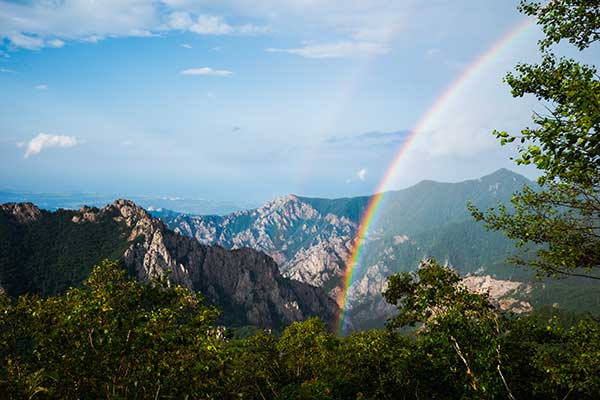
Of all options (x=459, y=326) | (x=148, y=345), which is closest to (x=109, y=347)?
(x=148, y=345)

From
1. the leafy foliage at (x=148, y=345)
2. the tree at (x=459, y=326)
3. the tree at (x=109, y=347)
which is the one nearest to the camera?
Answer: the leafy foliage at (x=148, y=345)

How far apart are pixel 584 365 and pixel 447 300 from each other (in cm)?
649

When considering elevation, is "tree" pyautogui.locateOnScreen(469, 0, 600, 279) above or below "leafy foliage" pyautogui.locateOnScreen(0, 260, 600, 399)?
above

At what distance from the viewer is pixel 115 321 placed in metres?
14.9

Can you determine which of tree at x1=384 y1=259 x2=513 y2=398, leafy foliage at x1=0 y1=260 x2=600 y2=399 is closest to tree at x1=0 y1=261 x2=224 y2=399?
leafy foliage at x1=0 y1=260 x2=600 y2=399

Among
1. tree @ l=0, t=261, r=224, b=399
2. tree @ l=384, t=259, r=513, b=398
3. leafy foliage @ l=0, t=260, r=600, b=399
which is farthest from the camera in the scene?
tree @ l=384, t=259, r=513, b=398

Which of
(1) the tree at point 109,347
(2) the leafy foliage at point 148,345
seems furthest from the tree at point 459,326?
(1) the tree at point 109,347

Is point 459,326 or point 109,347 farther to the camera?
point 459,326

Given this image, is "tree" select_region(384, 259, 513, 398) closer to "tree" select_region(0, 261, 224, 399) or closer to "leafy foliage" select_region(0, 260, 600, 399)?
"leafy foliage" select_region(0, 260, 600, 399)

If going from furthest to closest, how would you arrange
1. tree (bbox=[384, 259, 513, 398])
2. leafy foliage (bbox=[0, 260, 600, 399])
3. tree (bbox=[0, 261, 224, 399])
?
tree (bbox=[384, 259, 513, 398]) < tree (bbox=[0, 261, 224, 399]) < leafy foliage (bbox=[0, 260, 600, 399])

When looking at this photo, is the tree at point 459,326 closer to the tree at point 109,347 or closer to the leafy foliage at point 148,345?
the leafy foliage at point 148,345

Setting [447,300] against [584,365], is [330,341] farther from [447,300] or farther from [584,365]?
[584,365]

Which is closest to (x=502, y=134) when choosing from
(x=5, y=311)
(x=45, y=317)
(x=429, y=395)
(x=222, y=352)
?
(x=222, y=352)

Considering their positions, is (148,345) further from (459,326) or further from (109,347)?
(459,326)
